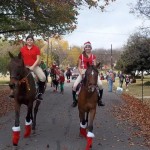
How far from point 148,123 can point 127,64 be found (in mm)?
36562

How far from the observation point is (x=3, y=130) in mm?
13320

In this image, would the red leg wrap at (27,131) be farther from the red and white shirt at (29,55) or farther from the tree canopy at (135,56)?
the tree canopy at (135,56)

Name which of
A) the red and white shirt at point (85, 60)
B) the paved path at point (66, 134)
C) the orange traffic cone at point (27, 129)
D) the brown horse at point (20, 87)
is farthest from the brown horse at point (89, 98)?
the orange traffic cone at point (27, 129)

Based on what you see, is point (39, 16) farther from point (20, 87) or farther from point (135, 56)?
point (135, 56)

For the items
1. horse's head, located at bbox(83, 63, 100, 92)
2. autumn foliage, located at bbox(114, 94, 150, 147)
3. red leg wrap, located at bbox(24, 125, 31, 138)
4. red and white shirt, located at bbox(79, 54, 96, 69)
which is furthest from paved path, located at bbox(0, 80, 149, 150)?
red and white shirt, located at bbox(79, 54, 96, 69)

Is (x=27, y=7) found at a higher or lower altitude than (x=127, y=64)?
higher

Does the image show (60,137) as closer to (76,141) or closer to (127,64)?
(76,141)

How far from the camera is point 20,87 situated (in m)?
11.4

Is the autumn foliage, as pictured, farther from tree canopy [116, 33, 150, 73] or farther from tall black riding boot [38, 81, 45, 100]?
tree canopy [116, 33, 150, 73]

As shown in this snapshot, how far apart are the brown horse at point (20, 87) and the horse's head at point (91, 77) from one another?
1.71 m

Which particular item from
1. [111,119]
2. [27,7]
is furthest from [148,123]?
[27,7]

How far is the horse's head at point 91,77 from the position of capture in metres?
10.5

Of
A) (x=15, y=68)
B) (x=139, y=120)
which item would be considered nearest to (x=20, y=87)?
(x=15, y=68)

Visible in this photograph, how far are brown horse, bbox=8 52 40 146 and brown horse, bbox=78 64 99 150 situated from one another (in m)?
1.44
